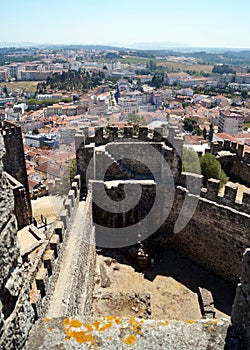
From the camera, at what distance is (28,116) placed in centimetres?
8300

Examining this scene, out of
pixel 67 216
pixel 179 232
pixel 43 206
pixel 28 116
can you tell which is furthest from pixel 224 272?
pixel 28 116

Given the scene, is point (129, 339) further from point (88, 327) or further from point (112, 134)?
point (112, 134)

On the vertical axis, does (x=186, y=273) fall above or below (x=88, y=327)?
below

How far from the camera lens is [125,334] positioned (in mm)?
2795

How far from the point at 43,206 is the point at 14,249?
15.4 metres

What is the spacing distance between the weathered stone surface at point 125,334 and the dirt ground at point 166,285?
557 centimetres

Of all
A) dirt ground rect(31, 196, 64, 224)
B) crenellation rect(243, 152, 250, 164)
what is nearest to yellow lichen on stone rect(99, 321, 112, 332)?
dirt ground rect(31, 196, 64, 224)

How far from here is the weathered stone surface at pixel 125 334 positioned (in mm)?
2691

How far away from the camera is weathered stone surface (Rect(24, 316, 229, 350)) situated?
2.69 meters

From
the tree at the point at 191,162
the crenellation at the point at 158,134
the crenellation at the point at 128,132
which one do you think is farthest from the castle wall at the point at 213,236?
the tree at the point at 191,162

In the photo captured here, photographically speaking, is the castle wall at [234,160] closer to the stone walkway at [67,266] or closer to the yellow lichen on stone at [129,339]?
the stone walkway at [67,266]

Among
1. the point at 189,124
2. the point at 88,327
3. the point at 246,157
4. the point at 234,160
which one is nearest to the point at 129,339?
the point at 88,327

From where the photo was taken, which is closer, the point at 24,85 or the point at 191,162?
the point at 191,162

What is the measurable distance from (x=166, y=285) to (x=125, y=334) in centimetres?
701
